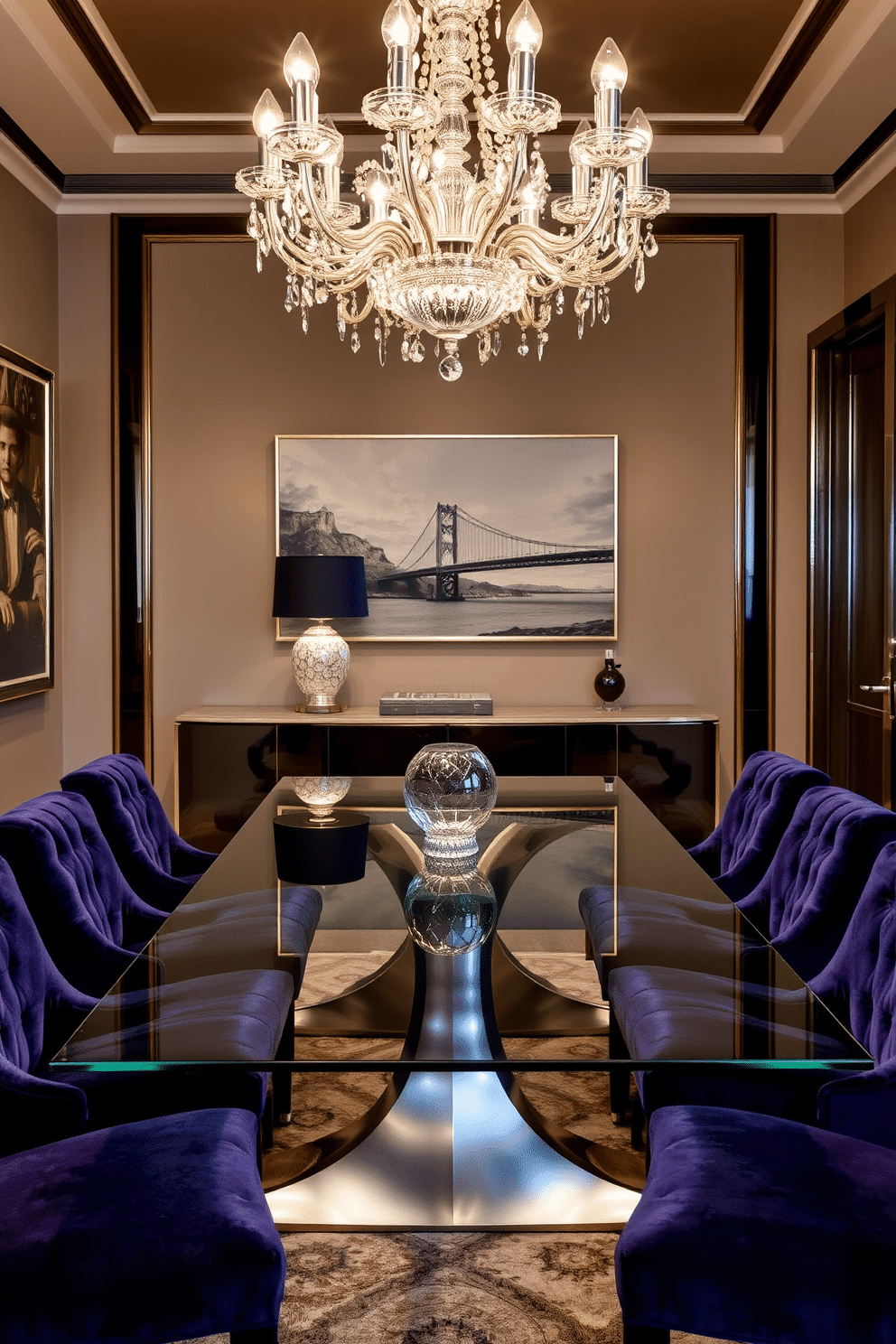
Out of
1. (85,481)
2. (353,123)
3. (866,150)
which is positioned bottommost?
(85,481)

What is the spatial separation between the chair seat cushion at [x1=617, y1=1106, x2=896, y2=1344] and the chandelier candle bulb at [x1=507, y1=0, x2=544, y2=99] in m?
1.91

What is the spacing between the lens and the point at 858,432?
4191mm

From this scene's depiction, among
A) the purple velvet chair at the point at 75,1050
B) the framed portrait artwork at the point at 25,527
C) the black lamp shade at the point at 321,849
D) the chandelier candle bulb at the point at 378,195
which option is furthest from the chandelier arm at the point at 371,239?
the framed portrait artwork at the point at 25,527

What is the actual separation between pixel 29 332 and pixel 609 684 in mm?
2680

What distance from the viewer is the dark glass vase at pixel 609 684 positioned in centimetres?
442

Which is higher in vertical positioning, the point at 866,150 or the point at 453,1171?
the point at 866,150

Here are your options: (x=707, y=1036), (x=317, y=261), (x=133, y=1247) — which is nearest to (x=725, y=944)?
(x=707, y=1036)

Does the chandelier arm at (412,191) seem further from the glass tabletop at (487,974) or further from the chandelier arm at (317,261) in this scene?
the glass tabletop at (487,974)

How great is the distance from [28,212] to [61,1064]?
383 centimetres

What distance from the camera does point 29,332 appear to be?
4.20 metres

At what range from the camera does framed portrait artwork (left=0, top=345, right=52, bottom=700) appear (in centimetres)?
386

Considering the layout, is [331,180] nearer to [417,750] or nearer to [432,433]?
[432,433]

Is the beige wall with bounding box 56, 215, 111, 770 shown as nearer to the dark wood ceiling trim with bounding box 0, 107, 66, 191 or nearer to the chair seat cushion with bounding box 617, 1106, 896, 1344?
the dark wood ceiling trim with bounding box 0, 107, 66, 191

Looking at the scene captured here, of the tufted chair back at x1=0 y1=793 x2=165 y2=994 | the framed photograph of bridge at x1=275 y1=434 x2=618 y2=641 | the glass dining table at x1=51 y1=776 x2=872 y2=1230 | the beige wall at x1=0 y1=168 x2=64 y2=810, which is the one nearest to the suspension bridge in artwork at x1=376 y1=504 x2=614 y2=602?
the framed photograph of bridge at x1=275 y1=434 x2=618 y2=641
